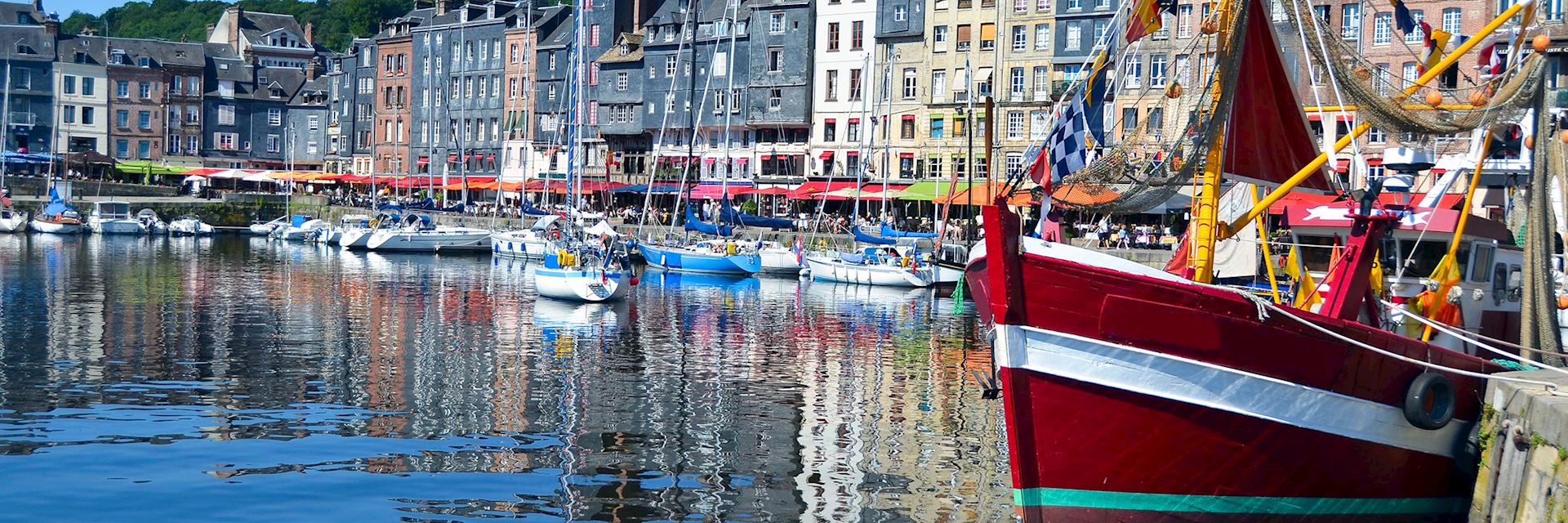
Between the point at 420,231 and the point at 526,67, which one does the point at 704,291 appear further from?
the point at 526,67

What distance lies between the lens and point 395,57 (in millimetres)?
135500

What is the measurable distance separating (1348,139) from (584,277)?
38.9 meters

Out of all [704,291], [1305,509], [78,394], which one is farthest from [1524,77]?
[704,291]

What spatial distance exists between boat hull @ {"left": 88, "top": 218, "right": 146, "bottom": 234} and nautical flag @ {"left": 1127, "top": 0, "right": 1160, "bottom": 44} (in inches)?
3895

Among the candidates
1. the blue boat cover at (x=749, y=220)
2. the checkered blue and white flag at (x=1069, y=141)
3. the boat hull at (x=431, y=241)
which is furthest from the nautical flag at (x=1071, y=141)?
Result: the boat hull at (x=431, y=241)

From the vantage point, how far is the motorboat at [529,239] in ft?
284

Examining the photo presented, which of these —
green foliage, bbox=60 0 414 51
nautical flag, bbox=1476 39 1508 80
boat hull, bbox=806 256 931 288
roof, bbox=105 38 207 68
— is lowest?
boat hull, bbox=806 256 931 288

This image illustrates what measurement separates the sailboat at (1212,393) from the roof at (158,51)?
131438mm

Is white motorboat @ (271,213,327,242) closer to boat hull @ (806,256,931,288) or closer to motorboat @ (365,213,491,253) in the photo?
motorboat @ (365,213,491,253)

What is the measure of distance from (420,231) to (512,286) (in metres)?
31.8

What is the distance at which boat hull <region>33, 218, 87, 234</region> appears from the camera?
10331 cm

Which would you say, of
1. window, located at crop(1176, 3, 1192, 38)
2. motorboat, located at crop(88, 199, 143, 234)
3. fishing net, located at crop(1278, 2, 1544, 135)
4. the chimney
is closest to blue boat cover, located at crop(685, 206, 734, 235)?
window, located at crop(1176, 3, 1192, 38)

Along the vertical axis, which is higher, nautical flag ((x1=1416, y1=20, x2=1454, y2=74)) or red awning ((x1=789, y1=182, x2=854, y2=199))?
nautical flag ((x1=1416, y1=20, x2=1454, y2=74))

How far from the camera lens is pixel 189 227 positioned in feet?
355
